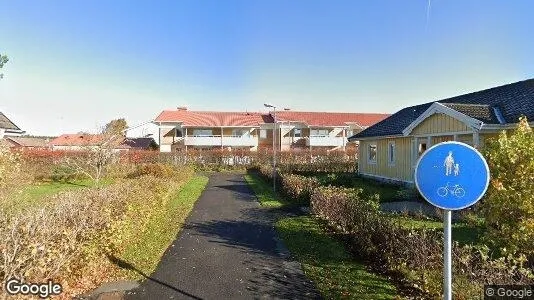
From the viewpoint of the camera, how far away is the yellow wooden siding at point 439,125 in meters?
16.2

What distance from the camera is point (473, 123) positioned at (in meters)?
14.8

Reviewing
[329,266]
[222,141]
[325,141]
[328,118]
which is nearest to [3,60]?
[329,266]

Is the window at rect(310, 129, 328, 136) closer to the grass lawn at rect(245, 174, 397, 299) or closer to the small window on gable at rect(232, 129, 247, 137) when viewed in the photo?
the small window on gable at rect(232, 129, 247, 137)

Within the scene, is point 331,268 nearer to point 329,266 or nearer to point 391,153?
point 329,266

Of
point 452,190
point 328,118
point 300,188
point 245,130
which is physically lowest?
point 300,188

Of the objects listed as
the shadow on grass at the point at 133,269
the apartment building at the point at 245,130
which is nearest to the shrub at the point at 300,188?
the shadow on grass at the point at 133,269

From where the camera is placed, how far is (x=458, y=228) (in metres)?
11.3

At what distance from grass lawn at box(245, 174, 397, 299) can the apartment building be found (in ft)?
131

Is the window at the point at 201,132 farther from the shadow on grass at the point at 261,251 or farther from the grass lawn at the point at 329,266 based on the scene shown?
the grass lawn at the point at 329,266

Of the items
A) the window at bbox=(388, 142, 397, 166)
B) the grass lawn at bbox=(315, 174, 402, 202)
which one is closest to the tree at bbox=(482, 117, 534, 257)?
the grass lawn at bbox=(315, 174, 402, 202)

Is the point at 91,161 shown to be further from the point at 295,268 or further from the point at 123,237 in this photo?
the point at 295,268

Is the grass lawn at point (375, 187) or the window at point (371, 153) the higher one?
the window at point (371, 153)

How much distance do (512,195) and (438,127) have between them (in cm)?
1208

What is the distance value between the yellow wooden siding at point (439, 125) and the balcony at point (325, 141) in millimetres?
32281
